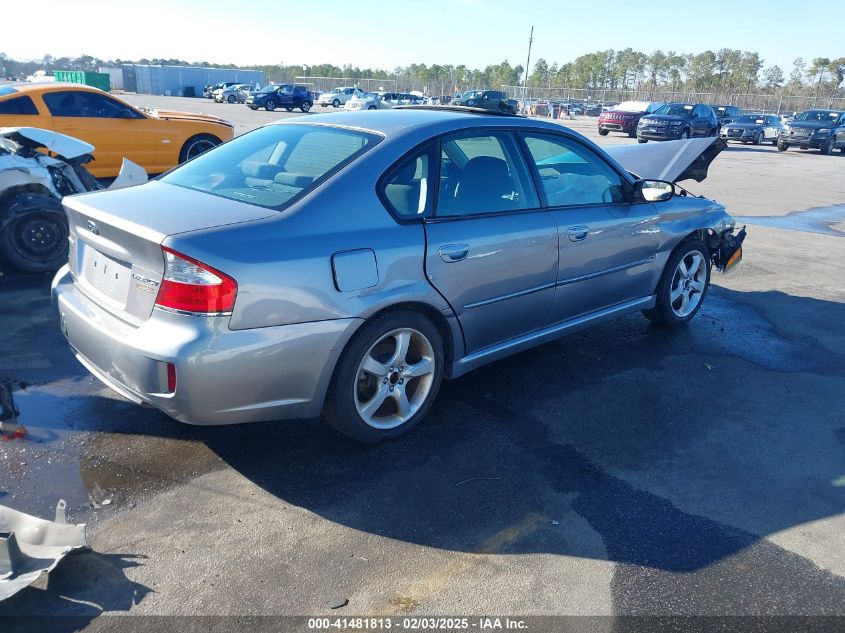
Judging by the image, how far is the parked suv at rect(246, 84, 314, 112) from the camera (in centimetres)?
3959

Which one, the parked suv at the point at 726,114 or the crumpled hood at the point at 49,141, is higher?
the parked suv at the point at 726,114

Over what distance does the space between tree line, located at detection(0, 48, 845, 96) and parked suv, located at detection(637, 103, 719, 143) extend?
142 feet

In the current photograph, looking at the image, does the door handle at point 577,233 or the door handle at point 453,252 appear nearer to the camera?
the door handle at point 453,252

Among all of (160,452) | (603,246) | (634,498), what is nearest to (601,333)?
(603,246)

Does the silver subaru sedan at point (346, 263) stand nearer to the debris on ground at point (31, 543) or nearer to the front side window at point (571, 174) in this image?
the front side window at point (571, 174)

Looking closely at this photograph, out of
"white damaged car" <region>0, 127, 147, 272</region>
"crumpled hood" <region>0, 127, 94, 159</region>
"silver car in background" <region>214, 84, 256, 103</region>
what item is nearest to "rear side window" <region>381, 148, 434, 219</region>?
"white damaged car" <region>0, 127, 147, 272</region>

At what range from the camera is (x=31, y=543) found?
2.57 m

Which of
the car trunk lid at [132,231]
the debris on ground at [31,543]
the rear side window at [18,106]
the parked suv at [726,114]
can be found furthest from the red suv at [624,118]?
the debris on ground at [31,543]

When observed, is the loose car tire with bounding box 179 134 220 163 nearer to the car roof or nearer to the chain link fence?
the car roof

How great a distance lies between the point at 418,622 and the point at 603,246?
113 inches

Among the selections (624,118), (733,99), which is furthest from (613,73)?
(624,118)

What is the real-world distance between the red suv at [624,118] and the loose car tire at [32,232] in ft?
88.5

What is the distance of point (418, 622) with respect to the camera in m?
2.39

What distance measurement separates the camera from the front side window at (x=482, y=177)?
366 centimetres
